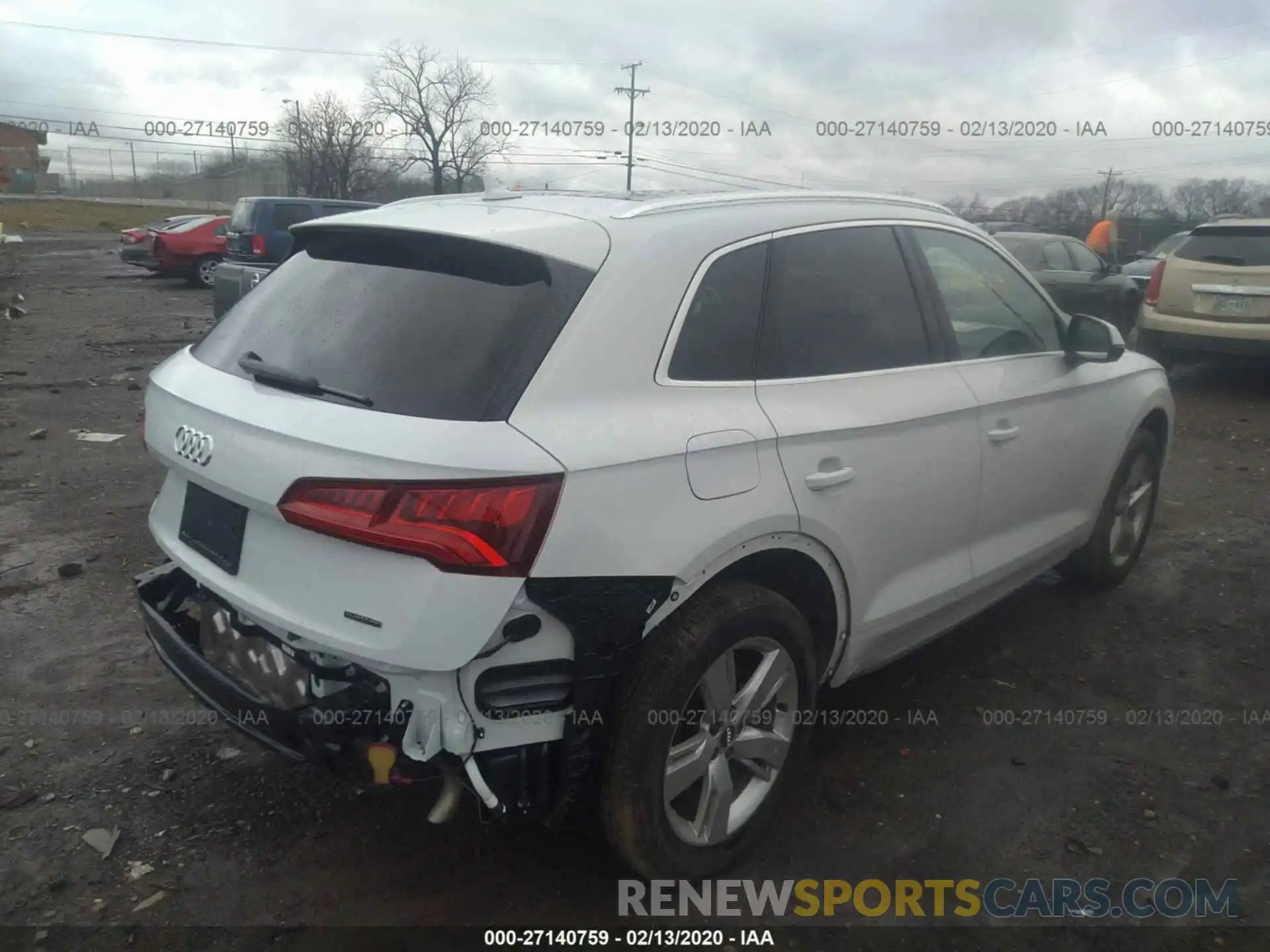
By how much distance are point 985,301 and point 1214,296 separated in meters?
7.26

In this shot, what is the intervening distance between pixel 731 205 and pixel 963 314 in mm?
1117

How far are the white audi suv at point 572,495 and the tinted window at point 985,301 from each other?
187 mm

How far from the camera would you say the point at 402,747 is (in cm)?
229

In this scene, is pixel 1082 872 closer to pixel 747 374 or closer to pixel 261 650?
pixel 747 374

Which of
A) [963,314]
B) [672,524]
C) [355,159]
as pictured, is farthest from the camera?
[355,159]

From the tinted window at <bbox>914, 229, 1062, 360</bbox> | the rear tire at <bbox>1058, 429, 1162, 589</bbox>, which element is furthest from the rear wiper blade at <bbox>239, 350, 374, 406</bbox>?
the rear tire at <bbox>1058, 429, 1162, 589</bbox>

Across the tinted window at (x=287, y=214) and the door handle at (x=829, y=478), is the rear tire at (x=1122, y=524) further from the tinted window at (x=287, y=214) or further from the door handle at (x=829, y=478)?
the tinted window at (x=287, y=214)

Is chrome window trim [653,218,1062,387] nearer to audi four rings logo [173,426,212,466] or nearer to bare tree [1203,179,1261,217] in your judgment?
audi four rings logo [173,426,212,466]

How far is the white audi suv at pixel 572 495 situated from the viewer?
224cm

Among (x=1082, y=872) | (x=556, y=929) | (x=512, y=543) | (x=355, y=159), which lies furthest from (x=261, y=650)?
(x=355, y=159)

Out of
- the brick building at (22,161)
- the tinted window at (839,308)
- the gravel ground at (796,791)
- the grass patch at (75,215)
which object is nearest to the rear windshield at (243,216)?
the gravel ground at (796,791)

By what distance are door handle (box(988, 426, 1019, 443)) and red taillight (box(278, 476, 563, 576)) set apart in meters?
1.92

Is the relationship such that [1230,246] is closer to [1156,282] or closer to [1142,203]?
[1156,282]

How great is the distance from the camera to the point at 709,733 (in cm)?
271
